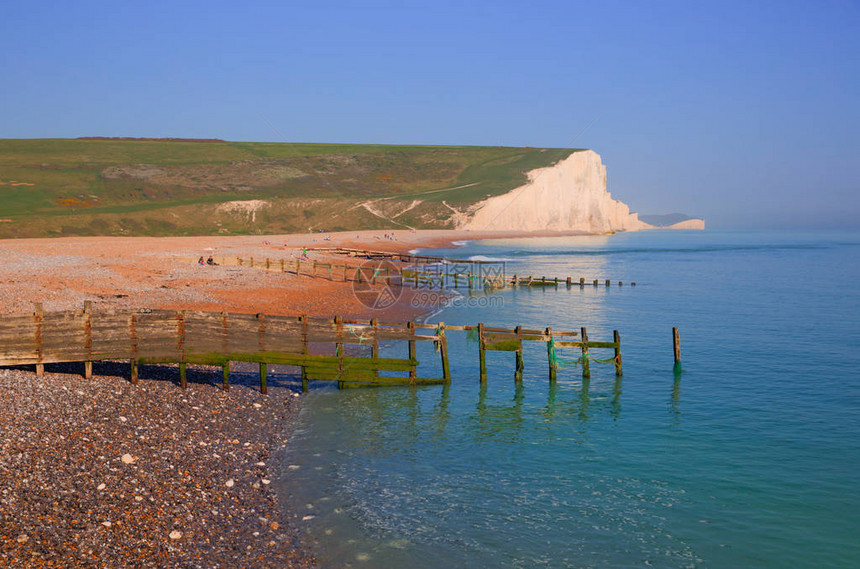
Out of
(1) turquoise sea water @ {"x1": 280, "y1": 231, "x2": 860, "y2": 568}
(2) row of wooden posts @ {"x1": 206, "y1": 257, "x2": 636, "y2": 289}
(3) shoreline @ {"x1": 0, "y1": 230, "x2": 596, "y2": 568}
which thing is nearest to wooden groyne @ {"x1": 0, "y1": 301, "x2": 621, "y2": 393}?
(3) shoreline @ {"x1": 0, "y1": 230, "x2": 596, "y2": 568}

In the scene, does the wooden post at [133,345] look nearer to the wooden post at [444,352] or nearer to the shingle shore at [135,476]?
the shingle shore at [135,476]

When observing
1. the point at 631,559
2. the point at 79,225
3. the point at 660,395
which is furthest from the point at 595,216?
the point at 631,559

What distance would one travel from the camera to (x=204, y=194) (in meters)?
159

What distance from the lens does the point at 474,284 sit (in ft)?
184

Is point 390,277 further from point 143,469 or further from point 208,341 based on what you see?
point 143,469

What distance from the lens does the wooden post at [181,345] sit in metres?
18.1

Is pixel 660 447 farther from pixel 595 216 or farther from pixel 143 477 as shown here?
pixel 595 216

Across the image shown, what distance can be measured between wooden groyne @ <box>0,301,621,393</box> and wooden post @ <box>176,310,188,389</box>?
0.09 feet

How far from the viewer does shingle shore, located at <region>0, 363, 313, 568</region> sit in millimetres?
9609

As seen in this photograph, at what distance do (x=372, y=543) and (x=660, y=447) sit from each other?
9.23 meters

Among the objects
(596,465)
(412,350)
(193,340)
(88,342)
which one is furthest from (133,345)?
(596,465)

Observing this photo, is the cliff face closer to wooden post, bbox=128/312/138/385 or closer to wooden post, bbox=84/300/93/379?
wooden post, bbox=128/312/138/385

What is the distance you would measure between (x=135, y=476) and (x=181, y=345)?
6.71 metres

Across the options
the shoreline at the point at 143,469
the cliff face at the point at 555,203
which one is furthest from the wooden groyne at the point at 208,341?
the cliff face at the point at 555,203
